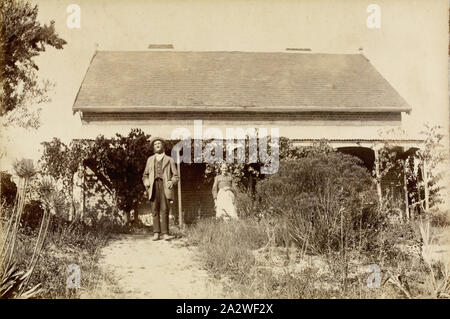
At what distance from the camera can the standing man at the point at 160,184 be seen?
25.4 ft

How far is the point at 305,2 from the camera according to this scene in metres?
6.88

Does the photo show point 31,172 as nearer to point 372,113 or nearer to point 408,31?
point 408,31

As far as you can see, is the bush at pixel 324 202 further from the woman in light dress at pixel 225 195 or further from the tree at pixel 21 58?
the tree at pixel 21 58

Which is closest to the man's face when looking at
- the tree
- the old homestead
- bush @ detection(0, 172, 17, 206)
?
the tree

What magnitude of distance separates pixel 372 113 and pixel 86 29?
27.6 ft

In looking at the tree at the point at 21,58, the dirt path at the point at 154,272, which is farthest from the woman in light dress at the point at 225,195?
the tree at the point at 21,58

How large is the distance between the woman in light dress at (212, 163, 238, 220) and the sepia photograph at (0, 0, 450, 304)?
0.04 m

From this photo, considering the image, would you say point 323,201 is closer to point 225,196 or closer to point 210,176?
point 225,196

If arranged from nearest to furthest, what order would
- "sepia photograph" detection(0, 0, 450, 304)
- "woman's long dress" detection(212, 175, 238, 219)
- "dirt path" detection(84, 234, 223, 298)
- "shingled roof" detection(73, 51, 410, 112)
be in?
"dirt path" detection(84, 234, 223, 298)
"sepia photograph" detection(0, 0, 450, 304)
"woman's long dress" detection(212, 175, 238, 219)
"shingled roof" detection(73, 51, 410, 112)

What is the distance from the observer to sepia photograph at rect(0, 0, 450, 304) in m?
5.65

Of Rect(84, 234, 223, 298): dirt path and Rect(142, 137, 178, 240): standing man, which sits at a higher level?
Rect(142, 137, 178, 240): standing man

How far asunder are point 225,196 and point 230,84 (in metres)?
4.42

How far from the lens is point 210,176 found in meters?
11.3

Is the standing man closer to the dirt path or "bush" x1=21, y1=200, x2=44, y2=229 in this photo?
the dirt path
